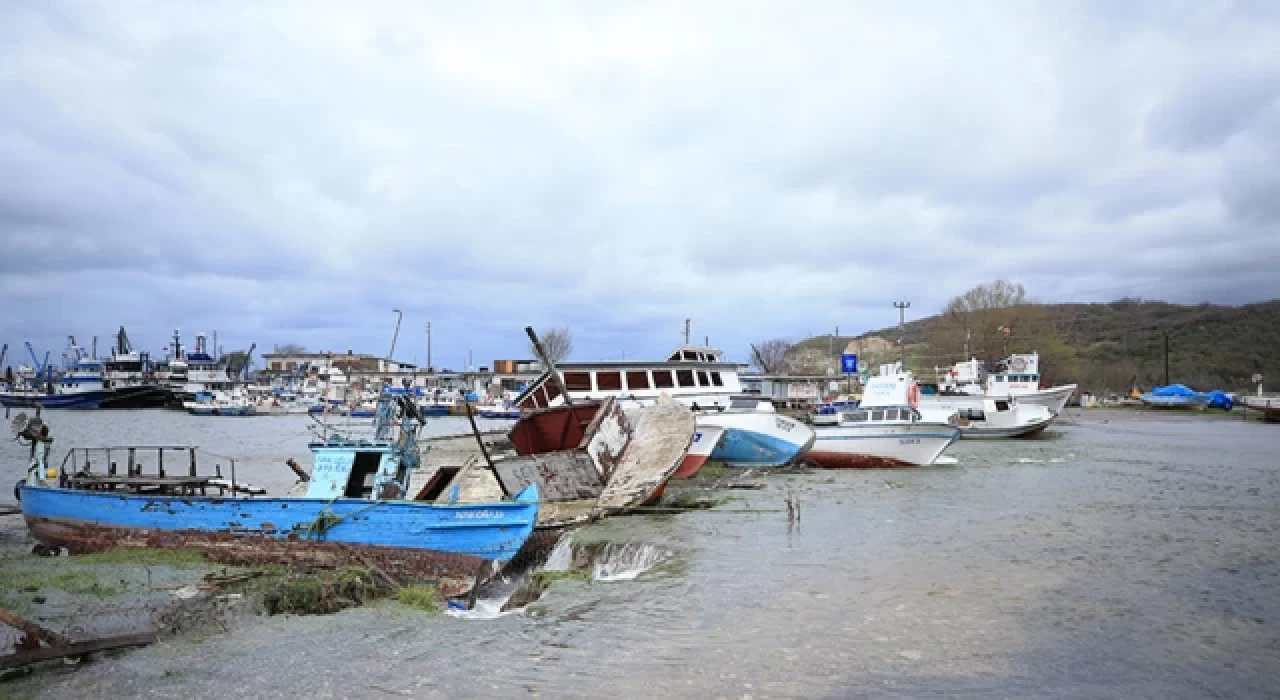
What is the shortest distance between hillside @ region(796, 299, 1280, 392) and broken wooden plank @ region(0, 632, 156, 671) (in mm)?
65781

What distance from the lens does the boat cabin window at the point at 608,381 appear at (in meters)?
26.7

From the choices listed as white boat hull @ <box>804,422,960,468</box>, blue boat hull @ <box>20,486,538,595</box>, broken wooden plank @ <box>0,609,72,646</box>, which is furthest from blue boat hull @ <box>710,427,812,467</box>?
broken wooden plank @ <box>0,609,72,646</box>

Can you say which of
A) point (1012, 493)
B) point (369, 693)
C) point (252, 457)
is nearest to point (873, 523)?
point (1012, 493)

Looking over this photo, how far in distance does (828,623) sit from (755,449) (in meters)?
17.3

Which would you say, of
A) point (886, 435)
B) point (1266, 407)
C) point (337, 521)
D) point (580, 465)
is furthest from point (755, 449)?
point (1266, 407)

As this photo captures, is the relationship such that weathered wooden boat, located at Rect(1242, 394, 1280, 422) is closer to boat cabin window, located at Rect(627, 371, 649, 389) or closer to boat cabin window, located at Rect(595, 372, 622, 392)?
boat cabin window, located at Rect(627, 371, 649, 389)

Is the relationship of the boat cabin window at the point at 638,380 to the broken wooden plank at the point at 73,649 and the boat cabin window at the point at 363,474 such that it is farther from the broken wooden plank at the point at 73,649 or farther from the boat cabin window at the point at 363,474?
the broken wooden plank at the point at 73,649

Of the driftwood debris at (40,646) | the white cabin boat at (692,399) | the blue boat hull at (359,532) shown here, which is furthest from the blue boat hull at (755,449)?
the driftwood debris at (40,646)

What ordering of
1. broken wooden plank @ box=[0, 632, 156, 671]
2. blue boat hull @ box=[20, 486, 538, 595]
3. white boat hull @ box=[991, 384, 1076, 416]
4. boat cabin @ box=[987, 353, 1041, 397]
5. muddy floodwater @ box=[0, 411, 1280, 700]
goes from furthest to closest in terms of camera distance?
boat cabin @ box=[987, 353, 1041, 397] < white boat hull @ box=[991, 384, 1076, 416] < blue boat hull @ box=[20, 486, 538, 595] < broken wooden plank @ box=[0, 632, 156, 671] < muddy floodwater @ box=[0, 411, 1280, 700]

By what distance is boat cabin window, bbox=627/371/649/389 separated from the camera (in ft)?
88.6

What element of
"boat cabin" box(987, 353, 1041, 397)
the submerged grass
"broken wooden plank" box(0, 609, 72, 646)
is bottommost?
the submerged grass

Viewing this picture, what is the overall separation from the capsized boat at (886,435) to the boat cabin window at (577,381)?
8218 millimetres

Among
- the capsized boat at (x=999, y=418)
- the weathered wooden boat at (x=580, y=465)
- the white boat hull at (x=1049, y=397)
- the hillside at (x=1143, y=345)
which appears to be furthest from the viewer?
the hillside at (x=1143, y=345)

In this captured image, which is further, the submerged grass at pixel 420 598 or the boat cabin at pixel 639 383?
the boat cabin at pixel 639 383
